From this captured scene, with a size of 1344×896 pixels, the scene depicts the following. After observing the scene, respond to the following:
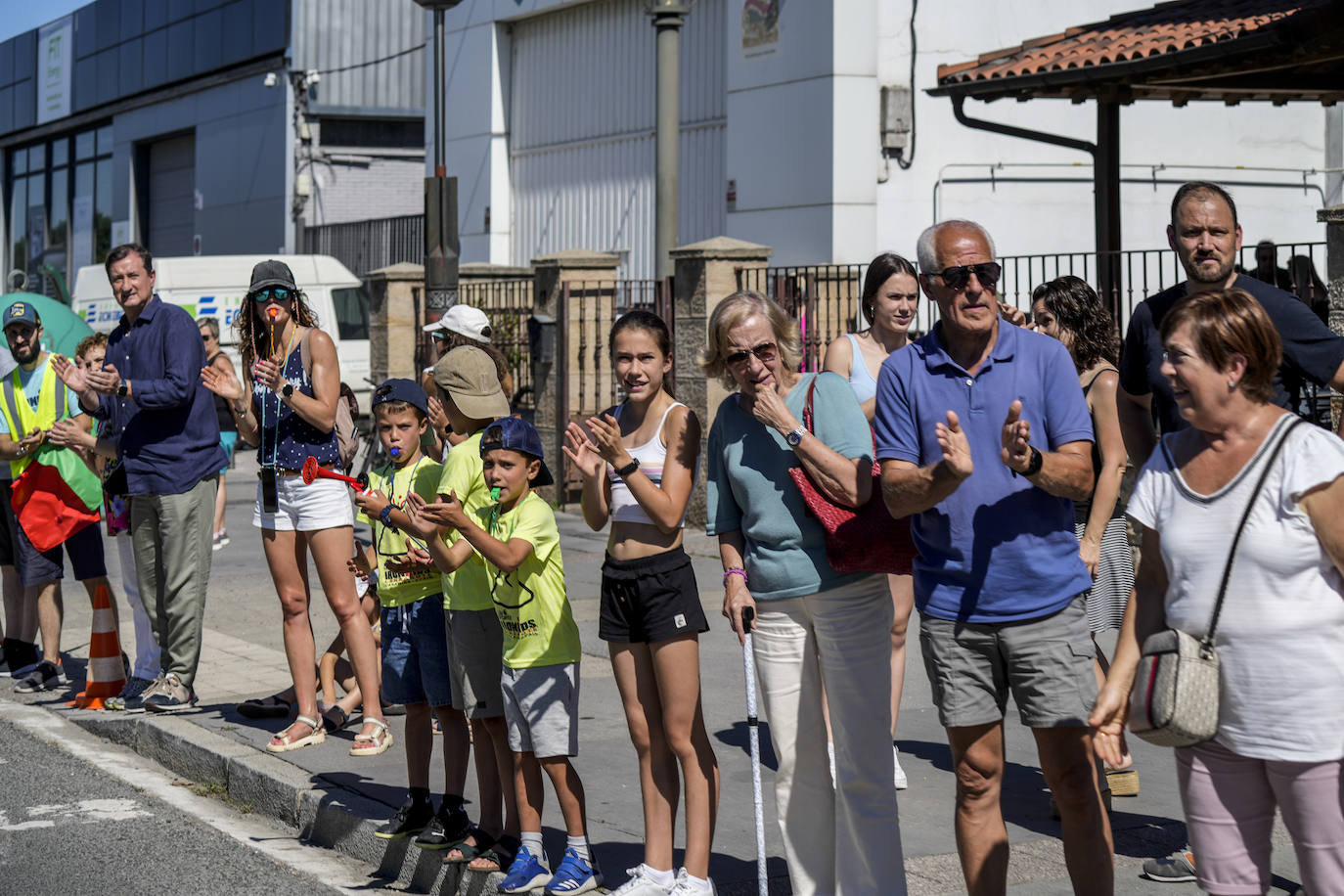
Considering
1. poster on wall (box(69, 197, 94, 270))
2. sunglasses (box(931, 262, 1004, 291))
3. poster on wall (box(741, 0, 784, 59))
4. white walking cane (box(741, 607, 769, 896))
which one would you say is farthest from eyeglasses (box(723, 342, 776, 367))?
poster on wall (box(69, 197, 94, 270))

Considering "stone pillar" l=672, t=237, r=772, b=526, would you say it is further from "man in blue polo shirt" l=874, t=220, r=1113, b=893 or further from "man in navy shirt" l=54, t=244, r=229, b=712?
"man in blue polo shirt" l=874, t=220, r=1113, b=893

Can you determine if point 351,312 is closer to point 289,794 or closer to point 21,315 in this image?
point 21,315

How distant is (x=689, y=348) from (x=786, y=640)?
30.9 ft

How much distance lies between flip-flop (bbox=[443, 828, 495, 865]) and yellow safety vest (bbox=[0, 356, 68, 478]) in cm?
444

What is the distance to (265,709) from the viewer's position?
752cm

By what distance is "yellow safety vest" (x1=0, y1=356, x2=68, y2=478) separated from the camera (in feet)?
28.0

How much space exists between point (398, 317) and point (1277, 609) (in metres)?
15.1

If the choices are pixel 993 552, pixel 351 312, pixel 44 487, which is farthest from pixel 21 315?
pixel 351 312

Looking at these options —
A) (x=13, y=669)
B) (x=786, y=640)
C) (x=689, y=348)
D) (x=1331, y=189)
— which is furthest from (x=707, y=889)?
(x=1331, y=189)

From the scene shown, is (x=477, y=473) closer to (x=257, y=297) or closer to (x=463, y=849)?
(x=463, y=849)

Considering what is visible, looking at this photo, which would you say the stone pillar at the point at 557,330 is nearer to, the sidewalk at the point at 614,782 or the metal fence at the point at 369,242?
the sidewalk at the point at 614,782

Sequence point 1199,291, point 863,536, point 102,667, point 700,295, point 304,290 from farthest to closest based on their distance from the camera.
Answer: point 304,290, point 700,295, point 102,667, point 1199,291, point 863,536

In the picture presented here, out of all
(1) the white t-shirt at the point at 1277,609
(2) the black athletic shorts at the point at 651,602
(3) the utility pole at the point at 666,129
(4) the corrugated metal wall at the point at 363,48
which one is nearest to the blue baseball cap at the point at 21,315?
(2) the black athletic shorts at the point at 651,602

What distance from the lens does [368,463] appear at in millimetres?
9859
